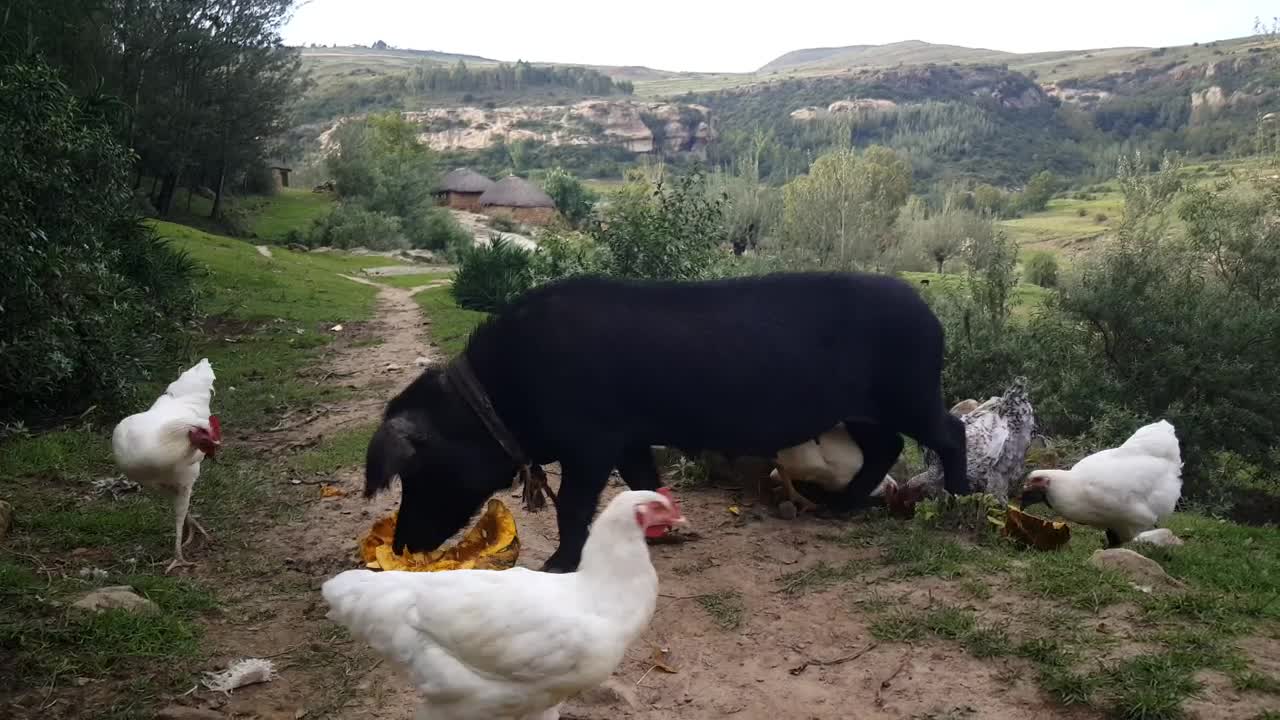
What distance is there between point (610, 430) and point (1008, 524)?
108 inches

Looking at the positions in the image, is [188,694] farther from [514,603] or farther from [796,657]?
[796,657]

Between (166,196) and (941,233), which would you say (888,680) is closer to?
(166,196)

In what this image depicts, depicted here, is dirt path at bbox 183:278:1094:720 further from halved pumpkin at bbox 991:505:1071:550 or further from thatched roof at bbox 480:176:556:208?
thatched roof at bbox 480:176:556:208

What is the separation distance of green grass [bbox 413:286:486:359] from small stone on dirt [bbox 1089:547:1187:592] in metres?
8.81

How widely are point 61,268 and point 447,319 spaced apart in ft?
28.7

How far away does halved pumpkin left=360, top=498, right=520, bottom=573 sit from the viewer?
5.25 metres

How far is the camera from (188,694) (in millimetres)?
3943

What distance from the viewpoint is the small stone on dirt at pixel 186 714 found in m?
3.72

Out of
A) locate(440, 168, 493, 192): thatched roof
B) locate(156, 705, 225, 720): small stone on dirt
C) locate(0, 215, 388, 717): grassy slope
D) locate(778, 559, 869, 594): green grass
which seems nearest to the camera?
locate(156, 705, 225, 720): small stone on dirt

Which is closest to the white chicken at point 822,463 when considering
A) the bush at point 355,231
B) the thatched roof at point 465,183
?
the bush at point 355,231

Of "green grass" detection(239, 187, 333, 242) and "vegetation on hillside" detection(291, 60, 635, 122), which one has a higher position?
"vegetation on hillside" detection(291, 60, 635, 122)

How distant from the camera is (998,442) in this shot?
23.9 ft

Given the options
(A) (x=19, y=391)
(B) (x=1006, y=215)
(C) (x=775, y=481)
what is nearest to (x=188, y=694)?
(C) (x=775, y=481)

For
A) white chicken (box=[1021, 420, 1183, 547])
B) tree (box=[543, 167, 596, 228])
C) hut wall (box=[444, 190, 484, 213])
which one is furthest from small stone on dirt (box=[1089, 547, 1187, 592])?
hut wall (box=[444, 190, 484, 213])
